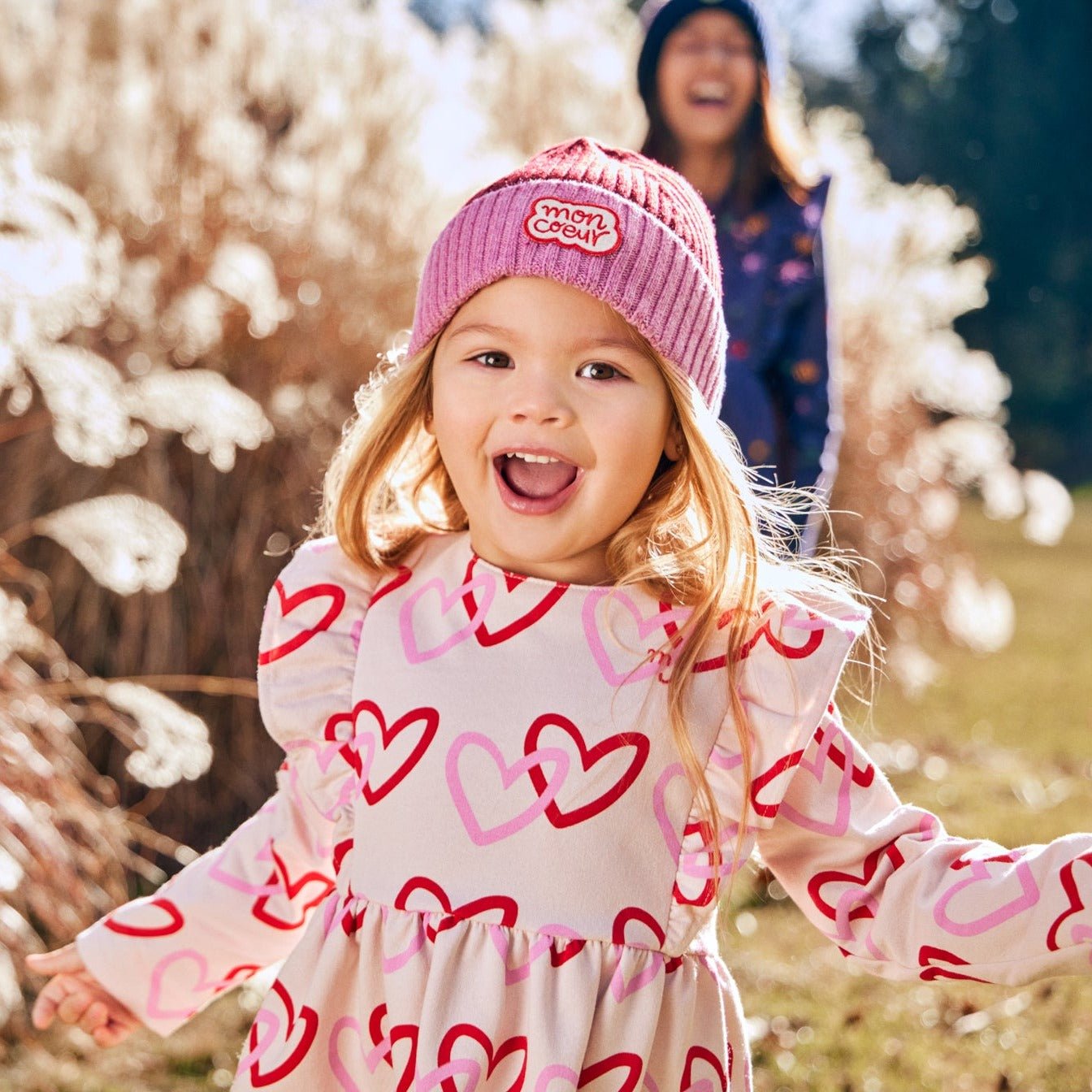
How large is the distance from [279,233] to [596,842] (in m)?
2.73

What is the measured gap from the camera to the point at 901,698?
5531mm

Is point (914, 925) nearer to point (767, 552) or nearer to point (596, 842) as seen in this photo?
point (596, 842)

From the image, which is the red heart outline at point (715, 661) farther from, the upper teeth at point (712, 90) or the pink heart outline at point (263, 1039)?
the upper teeth at point (712, 90)

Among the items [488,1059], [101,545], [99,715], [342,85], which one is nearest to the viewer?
[488,1059]

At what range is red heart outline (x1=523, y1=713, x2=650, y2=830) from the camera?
1.29 meters

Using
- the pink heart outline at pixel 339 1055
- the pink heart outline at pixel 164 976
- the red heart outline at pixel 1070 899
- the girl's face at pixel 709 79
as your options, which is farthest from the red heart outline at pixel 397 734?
the girl's face at pixel 709 79

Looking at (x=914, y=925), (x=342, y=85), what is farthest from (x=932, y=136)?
(x=914, y=925)

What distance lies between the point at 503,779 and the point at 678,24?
2.13 m

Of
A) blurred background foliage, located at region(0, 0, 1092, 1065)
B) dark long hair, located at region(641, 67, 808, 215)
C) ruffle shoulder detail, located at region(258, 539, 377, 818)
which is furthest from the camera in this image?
dark long hair, located at region(641, 67, 808, 215)

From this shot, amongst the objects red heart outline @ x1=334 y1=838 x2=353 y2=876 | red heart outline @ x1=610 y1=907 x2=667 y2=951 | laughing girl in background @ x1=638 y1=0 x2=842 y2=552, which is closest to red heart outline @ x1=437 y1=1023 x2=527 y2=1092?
red heart outline @ x1=610 y1=907 x2=667 y2=951

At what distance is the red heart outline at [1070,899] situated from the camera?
1.21 metres

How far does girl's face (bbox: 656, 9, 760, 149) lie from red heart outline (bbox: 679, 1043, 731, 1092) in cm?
202

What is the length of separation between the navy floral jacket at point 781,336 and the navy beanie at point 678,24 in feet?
1.28

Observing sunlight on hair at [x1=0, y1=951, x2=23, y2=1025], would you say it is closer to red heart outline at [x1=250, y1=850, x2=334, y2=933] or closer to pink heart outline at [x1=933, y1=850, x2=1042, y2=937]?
red heart outline at [x1=250, y1=850, x2=334, y2=933]
